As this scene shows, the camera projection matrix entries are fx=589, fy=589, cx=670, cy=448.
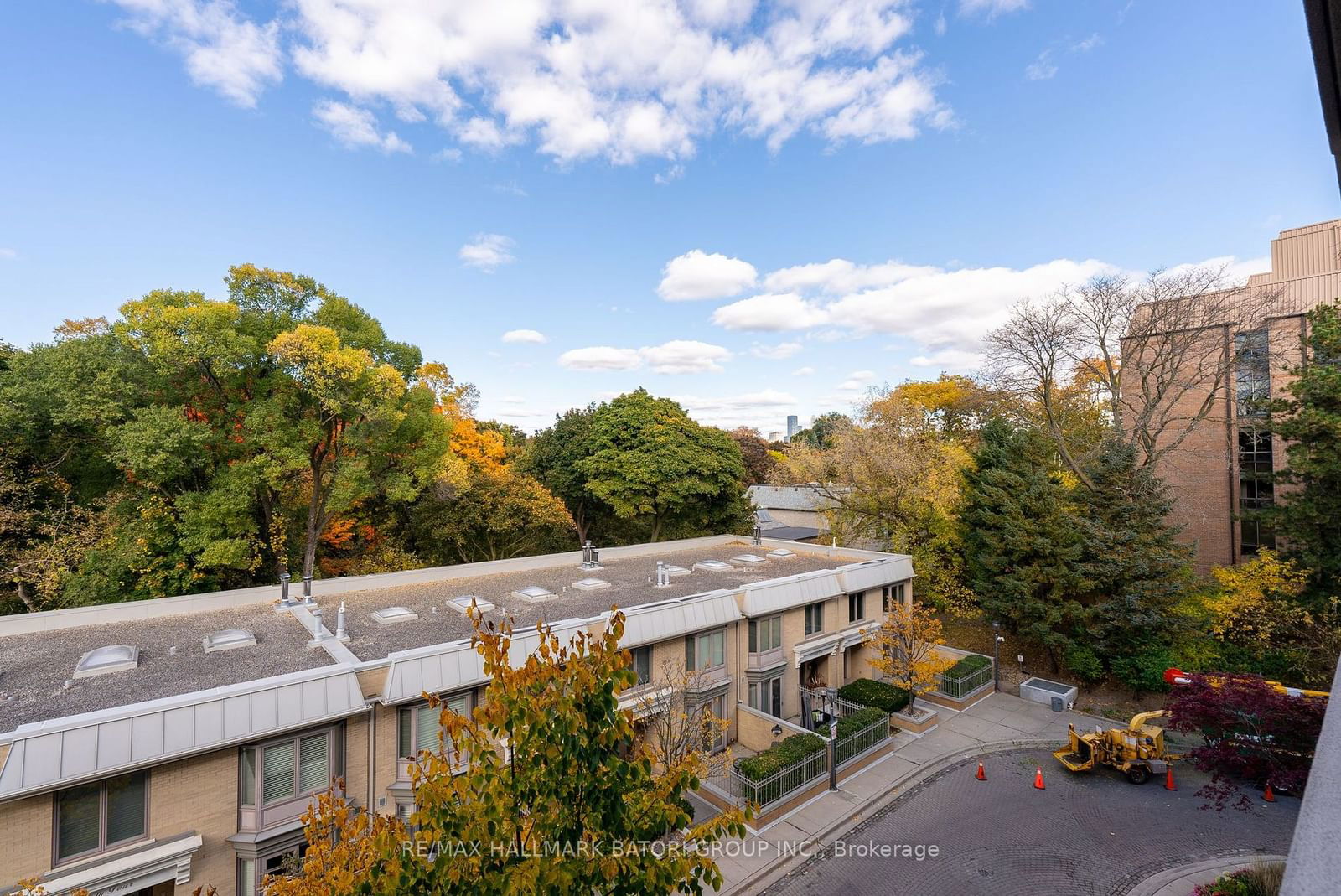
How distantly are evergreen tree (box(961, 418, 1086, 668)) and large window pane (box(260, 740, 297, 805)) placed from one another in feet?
82.3

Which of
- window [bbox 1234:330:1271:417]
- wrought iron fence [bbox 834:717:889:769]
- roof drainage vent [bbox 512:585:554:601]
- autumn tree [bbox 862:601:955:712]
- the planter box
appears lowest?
the planter box

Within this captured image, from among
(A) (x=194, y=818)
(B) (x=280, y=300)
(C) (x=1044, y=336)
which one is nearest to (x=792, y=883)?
(A) (x=194, y=818)

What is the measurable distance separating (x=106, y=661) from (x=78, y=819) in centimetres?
355

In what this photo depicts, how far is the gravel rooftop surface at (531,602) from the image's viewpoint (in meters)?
15.8

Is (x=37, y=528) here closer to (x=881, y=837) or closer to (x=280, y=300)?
(x=280, y=300)

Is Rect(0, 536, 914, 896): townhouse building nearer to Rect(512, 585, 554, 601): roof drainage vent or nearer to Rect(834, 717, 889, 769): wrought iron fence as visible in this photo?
Rect(512, 585, 554, 601): roof drainage vent

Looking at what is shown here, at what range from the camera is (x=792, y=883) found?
13328 mm

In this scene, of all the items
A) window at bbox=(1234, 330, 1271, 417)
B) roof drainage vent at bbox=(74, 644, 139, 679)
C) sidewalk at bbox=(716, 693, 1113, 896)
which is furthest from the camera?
window at bbox=(1234, 330, 1271, 417)

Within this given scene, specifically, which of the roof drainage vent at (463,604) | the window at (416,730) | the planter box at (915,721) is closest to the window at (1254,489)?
the planter box at (915,721)

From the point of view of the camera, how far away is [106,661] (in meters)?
12.8

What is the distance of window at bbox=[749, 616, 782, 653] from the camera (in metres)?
19.8

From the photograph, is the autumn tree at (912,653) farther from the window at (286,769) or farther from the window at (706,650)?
the window at (286,769)

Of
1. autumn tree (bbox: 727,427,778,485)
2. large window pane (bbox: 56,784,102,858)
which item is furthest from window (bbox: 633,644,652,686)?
autumn tree (bbox: 727,427,778,485)

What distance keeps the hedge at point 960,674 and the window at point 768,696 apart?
6.86 m
